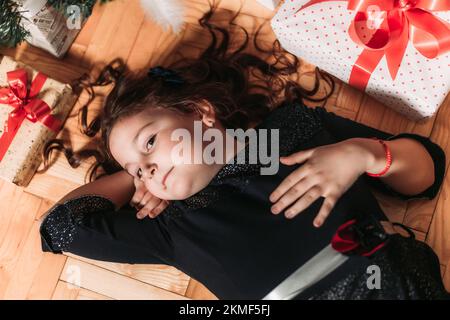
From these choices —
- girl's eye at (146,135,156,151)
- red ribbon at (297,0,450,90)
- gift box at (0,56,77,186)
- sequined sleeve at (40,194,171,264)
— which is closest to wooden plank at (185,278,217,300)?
sequined sleeve at (40,194,171,264)

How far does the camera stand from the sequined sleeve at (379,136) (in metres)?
0.94

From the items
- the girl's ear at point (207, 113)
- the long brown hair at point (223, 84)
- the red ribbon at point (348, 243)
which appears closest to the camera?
the red ribbon at point (348, 243)

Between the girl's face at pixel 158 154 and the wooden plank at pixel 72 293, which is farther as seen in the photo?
the wooden plank at pixel 72 293

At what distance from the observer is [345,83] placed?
1.08 m

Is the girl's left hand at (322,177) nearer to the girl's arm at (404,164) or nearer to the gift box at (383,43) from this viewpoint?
the girl's arm at (404,164)

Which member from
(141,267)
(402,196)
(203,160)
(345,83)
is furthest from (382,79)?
(141,267)

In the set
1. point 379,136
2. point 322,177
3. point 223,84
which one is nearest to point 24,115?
point 223,84

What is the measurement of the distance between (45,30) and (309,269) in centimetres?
80

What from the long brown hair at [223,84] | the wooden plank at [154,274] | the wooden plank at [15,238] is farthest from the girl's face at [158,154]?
the wooden plank at [15,238]

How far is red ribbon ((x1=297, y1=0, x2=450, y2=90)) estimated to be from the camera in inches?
33.9

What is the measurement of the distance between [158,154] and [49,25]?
0.48 meters

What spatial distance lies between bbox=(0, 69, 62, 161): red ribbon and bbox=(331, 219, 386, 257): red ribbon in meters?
0.71

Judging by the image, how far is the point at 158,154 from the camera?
84cm

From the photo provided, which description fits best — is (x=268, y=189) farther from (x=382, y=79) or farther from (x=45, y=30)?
(x=45, y=30)
